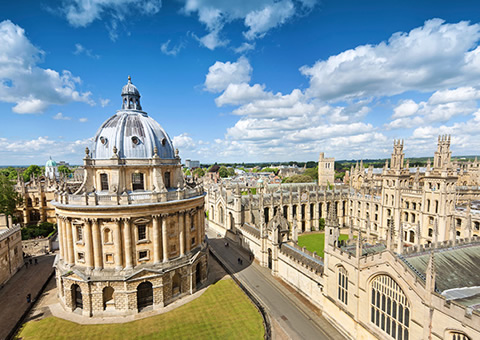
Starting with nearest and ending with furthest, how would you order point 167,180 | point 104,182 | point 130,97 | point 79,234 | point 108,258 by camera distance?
point 108,258 → point 79,234 → point 104,182 → point 167,180 → point 130,97

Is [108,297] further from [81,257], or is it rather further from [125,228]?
[125,228]

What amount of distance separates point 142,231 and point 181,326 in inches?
428

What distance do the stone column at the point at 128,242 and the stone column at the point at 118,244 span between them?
51 cm

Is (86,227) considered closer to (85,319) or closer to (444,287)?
(85,319)

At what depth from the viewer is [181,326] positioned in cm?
2461

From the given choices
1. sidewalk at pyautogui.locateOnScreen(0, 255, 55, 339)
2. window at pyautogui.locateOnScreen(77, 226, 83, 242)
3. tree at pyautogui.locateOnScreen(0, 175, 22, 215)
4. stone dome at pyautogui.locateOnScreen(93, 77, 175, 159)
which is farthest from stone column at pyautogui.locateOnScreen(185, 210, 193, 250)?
tree at pyautogui.locateOnScreen(0, 175, 22, 215)

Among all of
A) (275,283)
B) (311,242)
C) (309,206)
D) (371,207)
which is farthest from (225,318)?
(371,207)

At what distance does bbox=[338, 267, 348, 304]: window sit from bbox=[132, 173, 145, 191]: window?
24168mm

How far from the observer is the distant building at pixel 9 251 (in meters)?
33.8

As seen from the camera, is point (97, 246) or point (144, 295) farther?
point (144, 295)

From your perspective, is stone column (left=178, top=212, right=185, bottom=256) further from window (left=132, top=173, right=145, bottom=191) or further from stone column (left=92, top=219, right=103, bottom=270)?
stone column (left=92, top=219, right=103, bottom=270)

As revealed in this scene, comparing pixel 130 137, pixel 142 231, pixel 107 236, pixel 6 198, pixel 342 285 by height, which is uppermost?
pixel 130 137

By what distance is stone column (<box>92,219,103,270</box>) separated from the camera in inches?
1037

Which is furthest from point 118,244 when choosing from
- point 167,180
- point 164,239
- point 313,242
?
point 313,242
